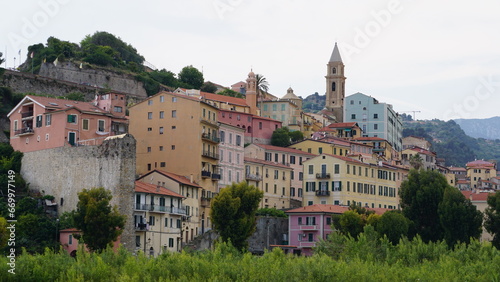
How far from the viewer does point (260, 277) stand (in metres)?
58.4

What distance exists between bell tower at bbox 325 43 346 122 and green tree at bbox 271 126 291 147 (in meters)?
50.7

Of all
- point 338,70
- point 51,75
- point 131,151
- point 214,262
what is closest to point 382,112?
point 338,70

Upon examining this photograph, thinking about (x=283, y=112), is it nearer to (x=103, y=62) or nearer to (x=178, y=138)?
(x=103, y=62)

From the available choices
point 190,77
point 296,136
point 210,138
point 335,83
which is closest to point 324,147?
point 296,136

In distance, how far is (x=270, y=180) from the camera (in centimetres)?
10594

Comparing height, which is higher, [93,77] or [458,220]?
[93,77]

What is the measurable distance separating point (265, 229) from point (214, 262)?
29993 mm

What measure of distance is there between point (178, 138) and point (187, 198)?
855 centimetres

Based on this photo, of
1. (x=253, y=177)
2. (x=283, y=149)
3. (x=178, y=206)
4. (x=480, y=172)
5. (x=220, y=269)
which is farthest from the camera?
(x=480, y=172)

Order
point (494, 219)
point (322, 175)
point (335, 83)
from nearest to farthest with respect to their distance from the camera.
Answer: point (494, 219) < point (322, 175) < point (335, 83)

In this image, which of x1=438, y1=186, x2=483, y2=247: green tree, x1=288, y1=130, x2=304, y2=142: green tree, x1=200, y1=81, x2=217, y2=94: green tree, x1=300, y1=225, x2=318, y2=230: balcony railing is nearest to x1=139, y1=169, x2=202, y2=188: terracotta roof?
x1=300, y1=225, x2=318, y2=230: balcony railing

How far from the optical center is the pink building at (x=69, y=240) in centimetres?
7666

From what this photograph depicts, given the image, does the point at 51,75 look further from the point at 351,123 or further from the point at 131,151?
the point at 131,151

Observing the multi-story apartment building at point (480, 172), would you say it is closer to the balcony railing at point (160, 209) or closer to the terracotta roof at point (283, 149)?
the terracotta roof at point (283, 149)
